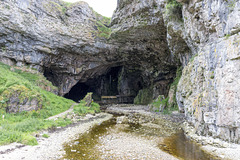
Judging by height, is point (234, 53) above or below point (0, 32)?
below

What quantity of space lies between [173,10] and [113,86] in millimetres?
36408

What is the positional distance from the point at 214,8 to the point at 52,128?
16363 millimetres

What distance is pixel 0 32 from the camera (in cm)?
2189

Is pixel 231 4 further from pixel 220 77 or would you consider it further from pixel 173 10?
pixel 173 10

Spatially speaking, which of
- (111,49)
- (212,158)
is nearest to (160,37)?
(111,49)

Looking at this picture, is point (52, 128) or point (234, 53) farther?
point (52, 128)

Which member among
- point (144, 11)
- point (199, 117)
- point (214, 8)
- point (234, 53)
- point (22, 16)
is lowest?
point (199, 117)

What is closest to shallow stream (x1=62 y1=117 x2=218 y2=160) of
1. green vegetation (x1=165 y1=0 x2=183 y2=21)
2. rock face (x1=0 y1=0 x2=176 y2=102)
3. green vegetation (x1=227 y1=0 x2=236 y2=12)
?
green vegetation (x1=227 y1=0 x2=236 y2=12)

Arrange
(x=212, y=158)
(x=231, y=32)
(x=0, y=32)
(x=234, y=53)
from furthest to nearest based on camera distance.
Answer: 1. (x=0, y=32)
2. (x=231, y=32)
3. (x=234, y=53)
4. (x=212, y=158)

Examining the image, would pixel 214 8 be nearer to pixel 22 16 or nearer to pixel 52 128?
pixel 52 128

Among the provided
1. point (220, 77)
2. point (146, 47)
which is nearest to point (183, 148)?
point (220, 77)

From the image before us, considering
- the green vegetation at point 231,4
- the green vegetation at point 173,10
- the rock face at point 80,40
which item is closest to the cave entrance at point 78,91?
the rock face at point 80,40

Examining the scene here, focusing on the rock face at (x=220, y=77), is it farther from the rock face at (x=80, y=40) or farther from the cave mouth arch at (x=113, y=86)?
the cave mouth arch at (x=113, y=86)

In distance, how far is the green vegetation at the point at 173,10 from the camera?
1675 centimetres
